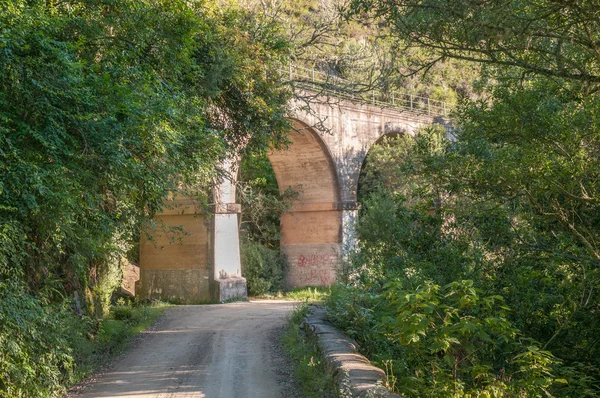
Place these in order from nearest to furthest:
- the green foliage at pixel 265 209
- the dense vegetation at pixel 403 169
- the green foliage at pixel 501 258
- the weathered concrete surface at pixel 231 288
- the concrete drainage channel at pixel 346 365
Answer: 1. the concrete drainage channel at pixel 346 365
2. the dense vegetation at pixel 403 169
3. the green foliage at pixel 501 258
4. the weathered concrete surface at pixel 231 288
5. the green foliage at pixel 265 209

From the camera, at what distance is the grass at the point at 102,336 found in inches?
393

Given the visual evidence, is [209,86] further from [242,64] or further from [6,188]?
[6,188]

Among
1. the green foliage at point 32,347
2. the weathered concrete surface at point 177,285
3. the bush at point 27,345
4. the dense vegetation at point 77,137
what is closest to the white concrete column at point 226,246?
the weathered concrete surface at point 177,285

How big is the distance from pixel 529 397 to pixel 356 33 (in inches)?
1347

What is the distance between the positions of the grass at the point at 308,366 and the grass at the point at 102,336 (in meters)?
2.84

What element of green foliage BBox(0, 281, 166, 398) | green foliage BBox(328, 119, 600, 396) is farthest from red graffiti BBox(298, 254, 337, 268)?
green foliage BBox(0, 281, 166, 398)

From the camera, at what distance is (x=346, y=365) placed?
23.6 ft

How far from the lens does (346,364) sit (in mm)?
7234

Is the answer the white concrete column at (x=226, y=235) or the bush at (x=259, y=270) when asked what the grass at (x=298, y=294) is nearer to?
the bush at (x=259, y=270)

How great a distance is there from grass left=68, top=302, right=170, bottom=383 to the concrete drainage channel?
3.21m

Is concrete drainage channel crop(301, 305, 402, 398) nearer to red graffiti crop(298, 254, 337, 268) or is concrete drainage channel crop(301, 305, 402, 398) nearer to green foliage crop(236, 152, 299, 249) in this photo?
green foliage crop(236, 152, 299, 249)

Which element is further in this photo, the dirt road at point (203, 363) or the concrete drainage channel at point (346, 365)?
the dirt road at point (203, 363)

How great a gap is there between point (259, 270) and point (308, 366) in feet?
48.1

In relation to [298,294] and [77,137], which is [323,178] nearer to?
[298,294]
